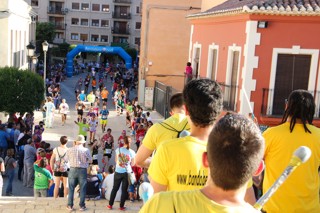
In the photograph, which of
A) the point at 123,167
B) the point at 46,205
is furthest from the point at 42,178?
the point at 123,167

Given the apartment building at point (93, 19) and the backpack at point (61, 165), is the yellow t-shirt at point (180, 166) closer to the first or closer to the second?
the backpack at point (61, 165)

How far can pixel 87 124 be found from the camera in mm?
17375

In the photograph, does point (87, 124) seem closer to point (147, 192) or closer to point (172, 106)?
point (172, 106)

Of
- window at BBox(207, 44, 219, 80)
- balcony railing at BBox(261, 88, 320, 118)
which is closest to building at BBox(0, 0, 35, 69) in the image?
window at BBox(207, 44, 219, 80)

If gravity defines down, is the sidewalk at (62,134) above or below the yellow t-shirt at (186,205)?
below

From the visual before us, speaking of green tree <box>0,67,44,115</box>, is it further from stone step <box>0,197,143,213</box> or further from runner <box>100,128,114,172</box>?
stone step <box>0,197,143,213</box>

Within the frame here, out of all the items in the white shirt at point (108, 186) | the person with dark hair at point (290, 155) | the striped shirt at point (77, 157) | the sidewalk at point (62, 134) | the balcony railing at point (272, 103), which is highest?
the person with dark hair at point (290, 155)

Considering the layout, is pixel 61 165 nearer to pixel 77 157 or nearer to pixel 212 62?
pixel 77 157

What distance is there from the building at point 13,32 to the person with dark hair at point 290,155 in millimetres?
21814

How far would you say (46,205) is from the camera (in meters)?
8.96

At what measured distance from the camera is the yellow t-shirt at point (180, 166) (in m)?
3.25

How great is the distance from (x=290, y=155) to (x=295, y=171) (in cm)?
14

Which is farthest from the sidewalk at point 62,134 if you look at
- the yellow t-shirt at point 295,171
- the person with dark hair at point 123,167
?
the yellow t-shirt at point 295,171

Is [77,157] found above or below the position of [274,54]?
below
